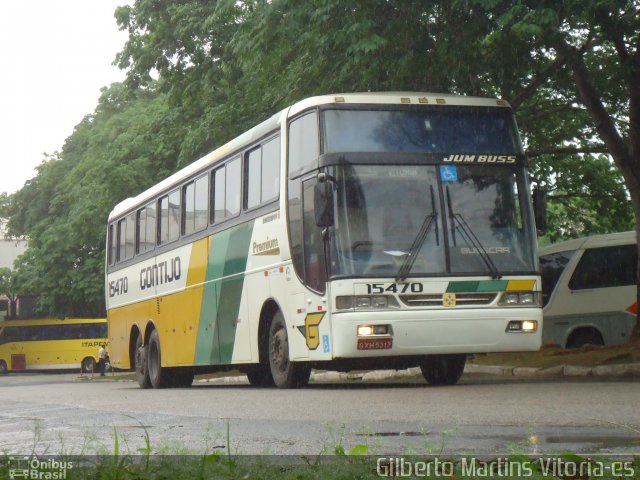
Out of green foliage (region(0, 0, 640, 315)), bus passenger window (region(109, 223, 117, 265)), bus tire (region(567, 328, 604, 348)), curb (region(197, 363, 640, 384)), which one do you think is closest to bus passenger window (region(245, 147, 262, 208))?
green foliage (region(0, 0, 640, 315))

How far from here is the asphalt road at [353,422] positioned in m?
7.29

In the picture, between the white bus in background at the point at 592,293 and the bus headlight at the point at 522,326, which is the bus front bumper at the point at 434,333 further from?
the white bus in background at the point at 592,293

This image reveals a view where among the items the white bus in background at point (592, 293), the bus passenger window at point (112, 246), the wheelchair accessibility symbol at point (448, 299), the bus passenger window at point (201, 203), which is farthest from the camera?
the bus passenger window at point (112, 246)

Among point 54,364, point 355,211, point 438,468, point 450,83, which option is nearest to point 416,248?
point 355,211

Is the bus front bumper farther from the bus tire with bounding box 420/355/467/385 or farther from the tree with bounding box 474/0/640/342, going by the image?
the tree with bounding box 474/0/640/342

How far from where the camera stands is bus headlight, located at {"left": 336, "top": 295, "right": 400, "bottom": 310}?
585 inches

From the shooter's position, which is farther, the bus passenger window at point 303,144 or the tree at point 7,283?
the tree at point 7,283

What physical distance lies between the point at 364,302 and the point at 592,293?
9.14 m

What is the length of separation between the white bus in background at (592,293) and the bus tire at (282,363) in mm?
7780

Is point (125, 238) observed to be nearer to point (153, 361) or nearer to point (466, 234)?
point (153, 361)

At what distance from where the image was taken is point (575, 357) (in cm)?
1950

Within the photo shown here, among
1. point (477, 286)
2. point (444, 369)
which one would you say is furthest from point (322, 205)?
point (444, 369)

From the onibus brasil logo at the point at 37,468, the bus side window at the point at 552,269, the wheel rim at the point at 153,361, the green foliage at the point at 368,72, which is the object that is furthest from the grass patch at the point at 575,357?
the onibus brasil logo at the point at 37,468

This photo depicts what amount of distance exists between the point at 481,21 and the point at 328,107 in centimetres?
248
